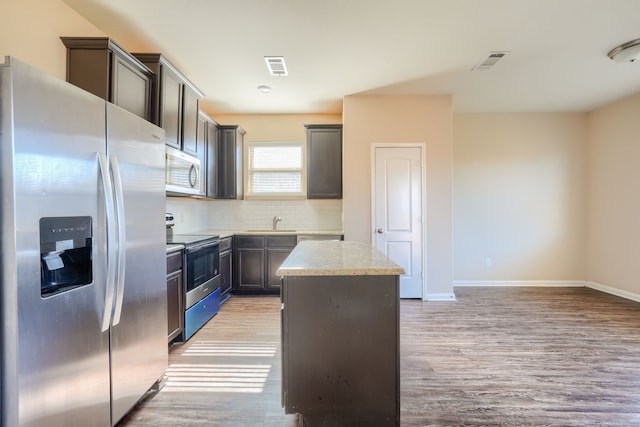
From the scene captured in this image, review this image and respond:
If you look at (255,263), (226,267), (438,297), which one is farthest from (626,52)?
(226,267)

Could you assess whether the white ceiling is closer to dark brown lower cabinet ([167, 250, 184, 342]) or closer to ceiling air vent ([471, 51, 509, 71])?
ceiling air vent ([471, 51, 509, 71])

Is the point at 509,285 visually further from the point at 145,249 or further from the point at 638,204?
the point at 145,249

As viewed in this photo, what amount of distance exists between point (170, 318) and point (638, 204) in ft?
19.2

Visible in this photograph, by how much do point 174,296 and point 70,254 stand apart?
139cm

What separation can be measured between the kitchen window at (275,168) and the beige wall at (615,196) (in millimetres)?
4562

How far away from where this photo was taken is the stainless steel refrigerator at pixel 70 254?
113 cm

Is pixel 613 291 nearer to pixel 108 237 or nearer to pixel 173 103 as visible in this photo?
pixel 108 237

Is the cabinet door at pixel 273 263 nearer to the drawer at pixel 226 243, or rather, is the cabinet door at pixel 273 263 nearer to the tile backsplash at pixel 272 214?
the drawer at pixel 226 243

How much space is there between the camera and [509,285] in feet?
15.8

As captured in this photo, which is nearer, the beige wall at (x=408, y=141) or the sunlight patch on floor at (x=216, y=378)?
the sunlight patch on floor at (x=216, y=378)

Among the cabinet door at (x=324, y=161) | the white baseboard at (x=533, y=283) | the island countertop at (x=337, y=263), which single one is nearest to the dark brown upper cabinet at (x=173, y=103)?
the cabinet door at (x=324, y=161)

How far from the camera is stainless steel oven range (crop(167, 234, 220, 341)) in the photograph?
288 cm

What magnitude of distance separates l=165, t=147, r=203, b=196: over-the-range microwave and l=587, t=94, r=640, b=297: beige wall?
225 inches

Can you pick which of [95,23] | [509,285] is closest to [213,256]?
[95,23]
